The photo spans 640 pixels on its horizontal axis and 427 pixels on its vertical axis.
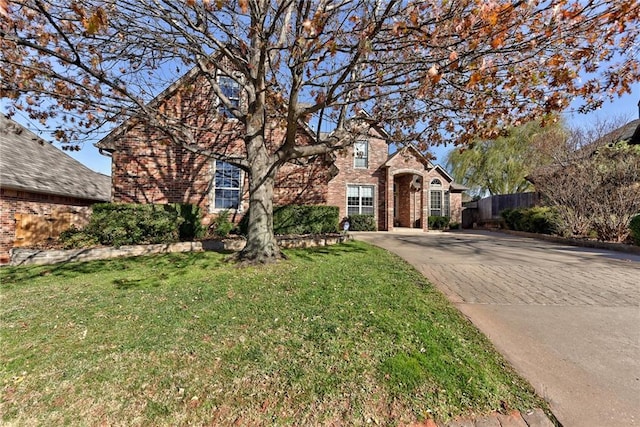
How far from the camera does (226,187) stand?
463 inches

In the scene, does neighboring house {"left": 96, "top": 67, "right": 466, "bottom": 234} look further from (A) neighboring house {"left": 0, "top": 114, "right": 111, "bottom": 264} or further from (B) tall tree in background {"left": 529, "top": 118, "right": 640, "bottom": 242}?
(B) tall tree in background {"left": 529, "top": 118, "right": 640, "bottom": 242}

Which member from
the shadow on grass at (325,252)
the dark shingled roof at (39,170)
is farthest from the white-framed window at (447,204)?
the dark shingled roof at (39,170)

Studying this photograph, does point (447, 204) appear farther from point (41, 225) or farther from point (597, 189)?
point (41, 225)

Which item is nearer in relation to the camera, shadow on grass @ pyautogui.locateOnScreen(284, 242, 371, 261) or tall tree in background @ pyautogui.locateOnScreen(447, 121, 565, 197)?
shadow on grass @ pyautogui.locateOnScreen(284, 242, 371, 261)

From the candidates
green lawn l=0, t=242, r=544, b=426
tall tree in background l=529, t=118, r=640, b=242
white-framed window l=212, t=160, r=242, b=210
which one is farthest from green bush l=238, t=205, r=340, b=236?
tall tree in background l=529, t=118, r=640, b=242

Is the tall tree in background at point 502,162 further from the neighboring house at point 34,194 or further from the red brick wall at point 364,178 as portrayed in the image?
the neighboring house at point 34,194

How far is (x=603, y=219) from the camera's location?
34.6 ft

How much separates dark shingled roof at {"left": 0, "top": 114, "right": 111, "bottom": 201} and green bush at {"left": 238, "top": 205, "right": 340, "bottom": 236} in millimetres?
6900

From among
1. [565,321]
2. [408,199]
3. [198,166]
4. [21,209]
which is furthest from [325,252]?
[408,199]

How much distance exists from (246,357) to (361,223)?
15197 millimetres

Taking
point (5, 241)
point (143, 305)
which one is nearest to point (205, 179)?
point (5, 241)

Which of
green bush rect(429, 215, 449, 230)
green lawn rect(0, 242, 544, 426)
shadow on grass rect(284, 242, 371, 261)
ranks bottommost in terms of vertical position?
green lawn rect(0, 242, 544, 426)

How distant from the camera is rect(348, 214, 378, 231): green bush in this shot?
17.5 meters

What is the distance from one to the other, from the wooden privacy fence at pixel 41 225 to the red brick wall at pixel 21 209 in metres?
0.06
